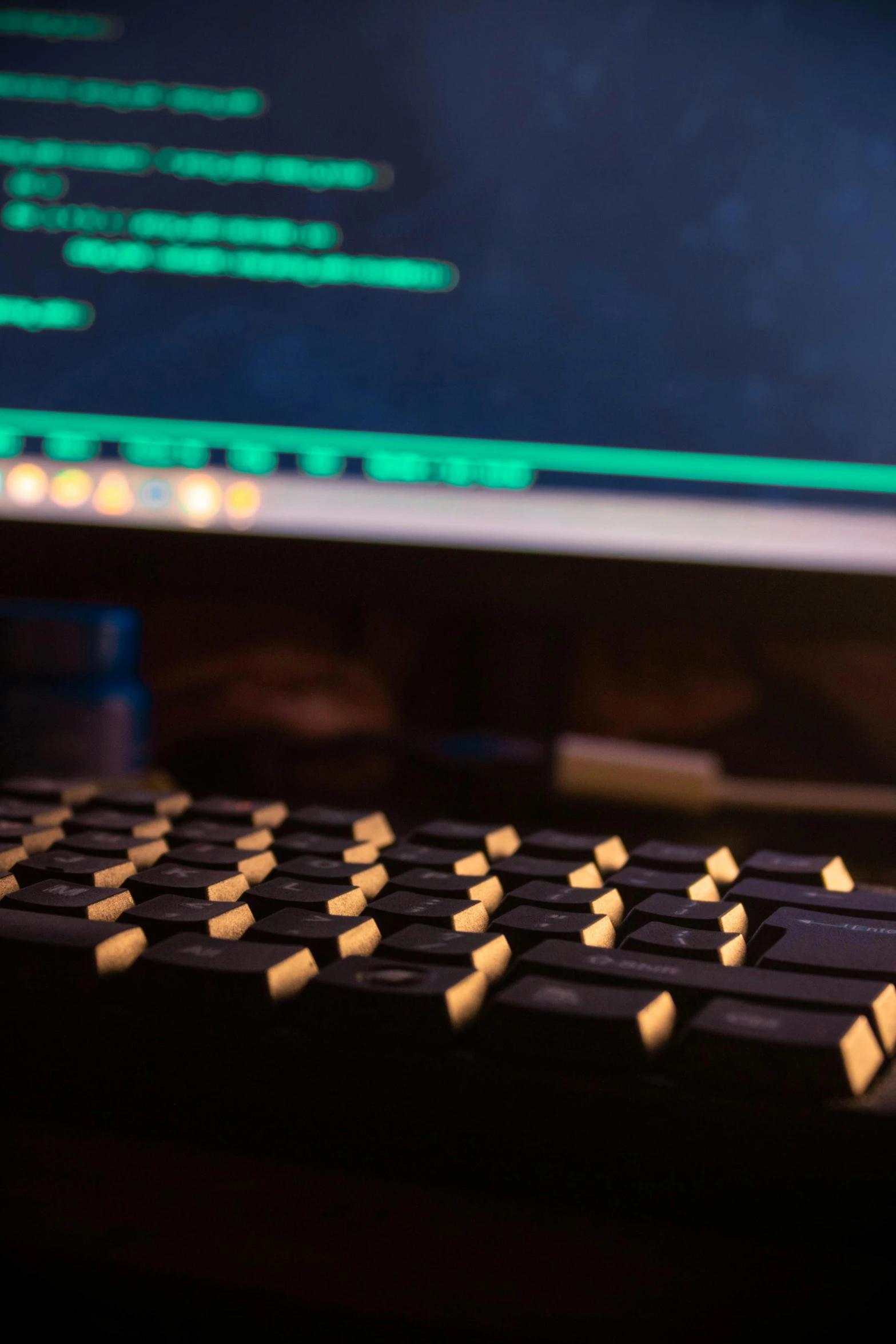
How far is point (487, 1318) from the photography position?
0.63 ft

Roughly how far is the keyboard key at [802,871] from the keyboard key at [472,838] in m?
0.08

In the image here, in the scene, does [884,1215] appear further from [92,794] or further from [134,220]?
[134,220]

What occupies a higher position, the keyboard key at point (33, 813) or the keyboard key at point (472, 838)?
the keyboard key at point (472, 838)

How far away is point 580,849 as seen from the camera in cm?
36

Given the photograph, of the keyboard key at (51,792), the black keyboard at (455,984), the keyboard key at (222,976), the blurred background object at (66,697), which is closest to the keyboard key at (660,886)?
the black keyboard at (455,984)

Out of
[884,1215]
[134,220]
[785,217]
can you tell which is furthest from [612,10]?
[884,1215]

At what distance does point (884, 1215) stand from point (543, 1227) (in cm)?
7

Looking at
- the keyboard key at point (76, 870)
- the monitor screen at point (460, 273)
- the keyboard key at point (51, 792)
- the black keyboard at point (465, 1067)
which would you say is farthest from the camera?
the monitor screen at point (460, 273)

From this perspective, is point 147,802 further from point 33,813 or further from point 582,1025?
point 582,1025

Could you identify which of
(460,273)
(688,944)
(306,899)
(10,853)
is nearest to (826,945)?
(688,944)

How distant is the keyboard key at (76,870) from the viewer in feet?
1.02

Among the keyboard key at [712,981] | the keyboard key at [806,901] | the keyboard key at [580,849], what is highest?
the keyboard key at [712,981]

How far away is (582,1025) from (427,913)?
71 mm

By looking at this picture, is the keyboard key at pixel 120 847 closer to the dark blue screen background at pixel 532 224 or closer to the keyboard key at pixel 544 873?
the keyboard key at pixel 544 873
